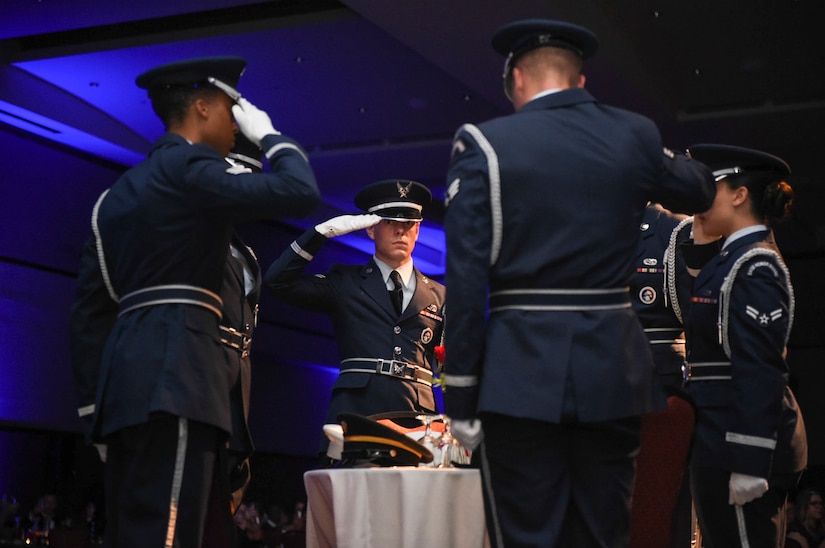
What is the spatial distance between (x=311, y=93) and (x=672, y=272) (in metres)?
5.18

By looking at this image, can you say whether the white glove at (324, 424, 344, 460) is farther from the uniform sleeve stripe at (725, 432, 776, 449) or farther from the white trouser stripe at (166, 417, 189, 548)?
the uniform sleeve stripe at (725, 432, 776, 449)

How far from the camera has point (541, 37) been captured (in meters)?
2.46

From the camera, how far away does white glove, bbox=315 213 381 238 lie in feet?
14.9

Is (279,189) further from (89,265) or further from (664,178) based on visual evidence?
(664,178)

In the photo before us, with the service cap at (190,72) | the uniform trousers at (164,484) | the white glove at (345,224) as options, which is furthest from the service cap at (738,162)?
the white glove at (345,224)

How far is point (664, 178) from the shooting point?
249cm

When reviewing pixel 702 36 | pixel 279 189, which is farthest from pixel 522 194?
pixel 702 36

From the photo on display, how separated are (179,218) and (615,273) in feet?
3.25

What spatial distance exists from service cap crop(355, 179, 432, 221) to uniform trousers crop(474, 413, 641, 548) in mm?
2385

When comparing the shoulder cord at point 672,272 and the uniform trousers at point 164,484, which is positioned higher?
the shoulder cord at point 672,272

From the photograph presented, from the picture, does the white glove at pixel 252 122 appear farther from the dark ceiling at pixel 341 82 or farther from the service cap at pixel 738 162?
the dark ceiling at pixel 341 82

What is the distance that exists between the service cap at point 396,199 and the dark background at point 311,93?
2.29m

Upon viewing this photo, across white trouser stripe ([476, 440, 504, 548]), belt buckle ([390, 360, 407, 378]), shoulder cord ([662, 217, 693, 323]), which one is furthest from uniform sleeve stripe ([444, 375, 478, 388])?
belt buckle ([390, 360, 407, 378])

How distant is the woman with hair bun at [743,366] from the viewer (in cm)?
270
